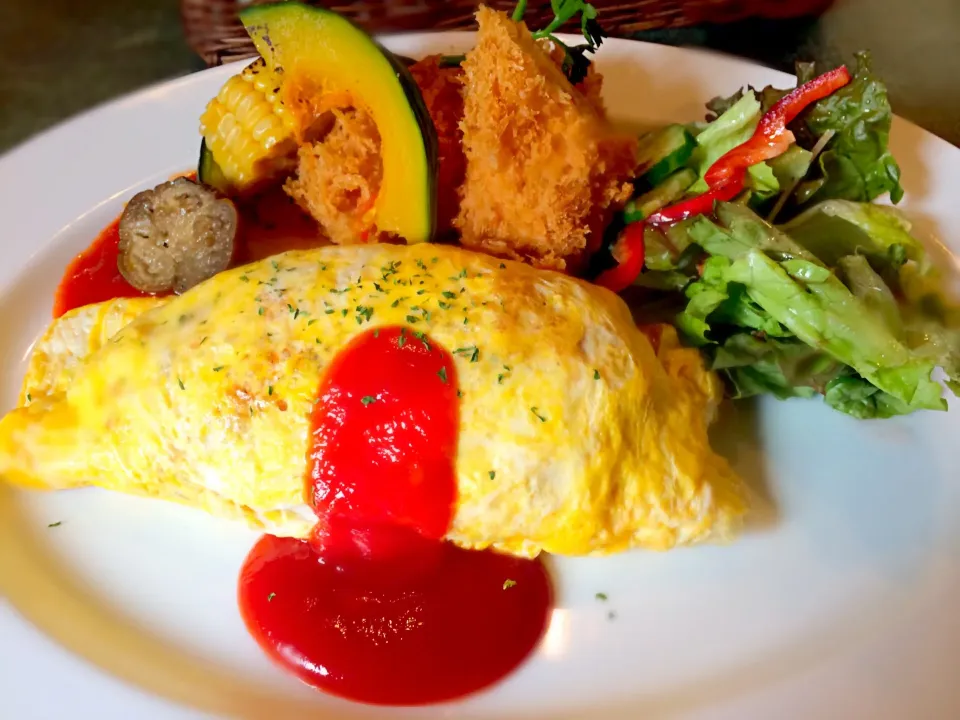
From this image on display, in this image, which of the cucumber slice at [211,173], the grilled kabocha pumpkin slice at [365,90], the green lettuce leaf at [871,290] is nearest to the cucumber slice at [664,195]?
the green lettuce leaf at [871,290]

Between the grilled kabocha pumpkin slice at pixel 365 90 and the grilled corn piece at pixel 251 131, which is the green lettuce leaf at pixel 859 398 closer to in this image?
the grilled kabocha pumpkin slice at pixel 365 90

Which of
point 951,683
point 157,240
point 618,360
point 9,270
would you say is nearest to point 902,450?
point 951,683

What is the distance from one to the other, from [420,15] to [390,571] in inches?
90.5

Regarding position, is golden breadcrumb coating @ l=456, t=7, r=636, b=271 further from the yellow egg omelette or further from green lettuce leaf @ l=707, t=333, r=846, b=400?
green lettuce leaf @ l=707, t=333, r=846, b=400

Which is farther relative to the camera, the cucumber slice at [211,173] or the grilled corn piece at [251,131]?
the cucumber slice at [211,173]

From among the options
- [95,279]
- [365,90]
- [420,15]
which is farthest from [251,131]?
[420,15]

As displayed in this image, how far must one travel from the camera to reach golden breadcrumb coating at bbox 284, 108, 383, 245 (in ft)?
7.16

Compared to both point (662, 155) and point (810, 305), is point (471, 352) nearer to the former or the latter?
point (810, 305)

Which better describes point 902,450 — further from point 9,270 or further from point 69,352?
point 9,270

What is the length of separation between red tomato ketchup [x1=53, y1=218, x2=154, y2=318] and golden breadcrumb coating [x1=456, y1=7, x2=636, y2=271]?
1.19m

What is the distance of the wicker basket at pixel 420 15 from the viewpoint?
3057 mm

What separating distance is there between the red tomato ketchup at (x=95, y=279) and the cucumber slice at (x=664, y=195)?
1614 millimetres

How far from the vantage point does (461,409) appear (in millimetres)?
1712

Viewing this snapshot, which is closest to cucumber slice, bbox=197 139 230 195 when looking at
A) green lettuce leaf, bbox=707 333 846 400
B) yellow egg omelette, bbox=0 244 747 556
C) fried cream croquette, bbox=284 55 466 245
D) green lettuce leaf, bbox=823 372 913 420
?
fried cream croquette, bbox=284 55 466 245
